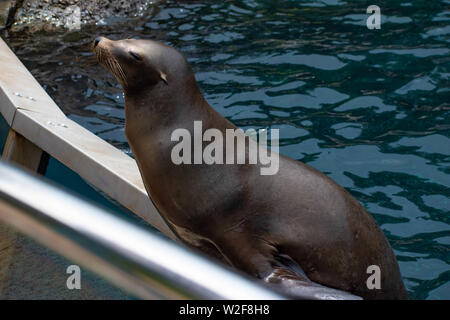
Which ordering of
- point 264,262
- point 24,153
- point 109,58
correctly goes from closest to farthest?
1. point 264,262
2. point 109,58
3. point 24,153

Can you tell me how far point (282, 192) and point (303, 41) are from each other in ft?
14.2

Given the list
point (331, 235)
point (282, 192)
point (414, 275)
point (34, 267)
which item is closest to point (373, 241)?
point (331, 235)

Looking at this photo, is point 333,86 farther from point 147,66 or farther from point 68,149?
point 147,66

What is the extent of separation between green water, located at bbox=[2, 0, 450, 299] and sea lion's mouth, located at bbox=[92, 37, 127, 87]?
1.92 m

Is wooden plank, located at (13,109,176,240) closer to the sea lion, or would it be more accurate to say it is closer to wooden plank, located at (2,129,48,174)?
wooden plank, located at (2,129,48,174)

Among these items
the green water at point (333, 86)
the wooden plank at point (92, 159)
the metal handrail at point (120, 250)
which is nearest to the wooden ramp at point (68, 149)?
the wooden plank at point (92, 159)

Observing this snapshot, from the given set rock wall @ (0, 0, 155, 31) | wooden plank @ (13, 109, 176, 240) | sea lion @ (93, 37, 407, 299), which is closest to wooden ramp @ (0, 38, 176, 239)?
wooden plank @ (13, 109, 176, 240)

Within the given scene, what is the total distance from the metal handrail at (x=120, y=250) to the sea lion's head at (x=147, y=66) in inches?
77.7

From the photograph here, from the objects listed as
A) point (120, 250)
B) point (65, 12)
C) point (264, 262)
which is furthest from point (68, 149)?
point (65, 12)

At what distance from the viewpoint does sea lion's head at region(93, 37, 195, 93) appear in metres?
2.79

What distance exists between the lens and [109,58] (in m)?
2.91

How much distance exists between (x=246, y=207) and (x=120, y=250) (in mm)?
1909

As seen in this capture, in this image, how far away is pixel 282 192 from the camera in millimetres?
2711
